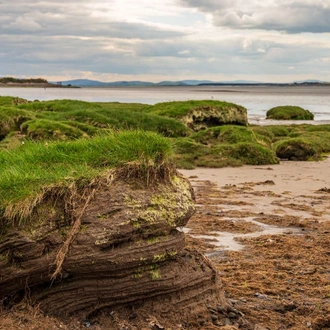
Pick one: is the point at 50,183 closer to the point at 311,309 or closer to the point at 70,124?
the point at 311,309

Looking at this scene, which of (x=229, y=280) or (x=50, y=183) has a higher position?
(x=50, y=183)

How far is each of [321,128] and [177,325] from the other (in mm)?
29826

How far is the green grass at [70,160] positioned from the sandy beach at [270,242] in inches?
82.2

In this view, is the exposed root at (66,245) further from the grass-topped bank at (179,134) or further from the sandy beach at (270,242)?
the grass-topped bank at (179,134)

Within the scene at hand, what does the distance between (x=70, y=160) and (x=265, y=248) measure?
395 cm

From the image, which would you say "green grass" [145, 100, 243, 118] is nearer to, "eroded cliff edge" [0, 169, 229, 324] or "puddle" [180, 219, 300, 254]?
"puddle" [180, 219, 300, 254]

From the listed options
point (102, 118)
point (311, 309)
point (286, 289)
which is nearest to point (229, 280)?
point (286, 289)

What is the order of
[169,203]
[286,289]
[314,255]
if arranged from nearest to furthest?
[169,203] → [286,289] → [314,255]

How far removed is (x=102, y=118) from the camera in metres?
23.2

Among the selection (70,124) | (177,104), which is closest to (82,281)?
(70,124)

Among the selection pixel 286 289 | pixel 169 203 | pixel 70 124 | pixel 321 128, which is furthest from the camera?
pixel 321 128

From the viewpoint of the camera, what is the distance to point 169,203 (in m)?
5.88

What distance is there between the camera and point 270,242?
29.7 feet

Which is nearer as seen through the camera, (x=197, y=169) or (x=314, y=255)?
(x=314, y=255)
